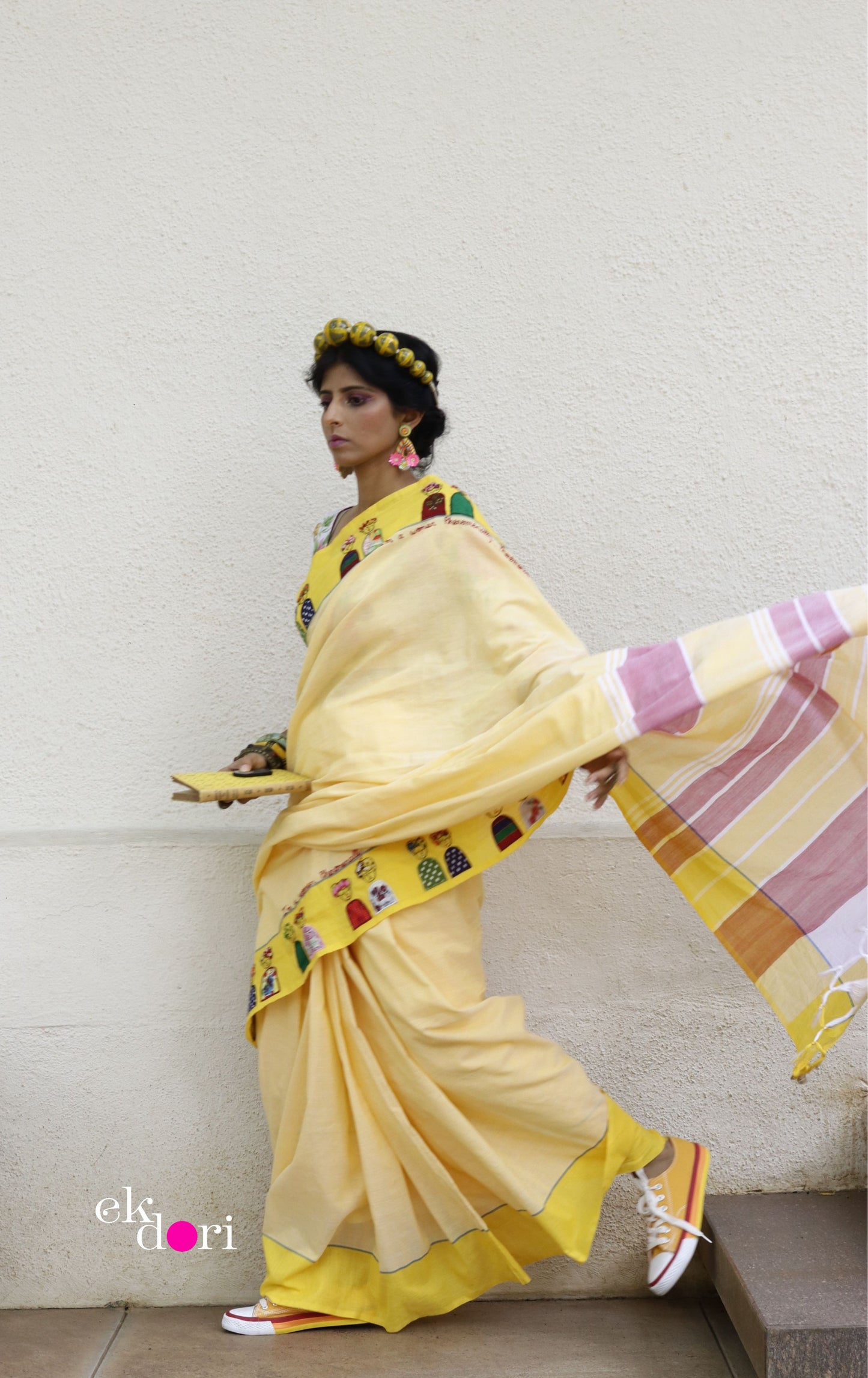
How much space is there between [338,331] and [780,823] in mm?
1352

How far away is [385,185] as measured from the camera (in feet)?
9.15

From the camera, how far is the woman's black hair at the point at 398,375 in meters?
2.35

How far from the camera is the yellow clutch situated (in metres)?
2.09

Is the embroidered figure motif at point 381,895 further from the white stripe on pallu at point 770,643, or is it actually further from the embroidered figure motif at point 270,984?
the white stripe on pallu at point 770,643

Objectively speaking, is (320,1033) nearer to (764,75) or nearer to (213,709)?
(213,709)

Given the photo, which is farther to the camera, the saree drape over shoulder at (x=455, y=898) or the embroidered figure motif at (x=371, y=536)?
the embroidered figure motif at (x=371, y=536)

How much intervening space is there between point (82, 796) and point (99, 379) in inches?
40.6

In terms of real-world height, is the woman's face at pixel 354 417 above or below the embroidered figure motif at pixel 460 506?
above

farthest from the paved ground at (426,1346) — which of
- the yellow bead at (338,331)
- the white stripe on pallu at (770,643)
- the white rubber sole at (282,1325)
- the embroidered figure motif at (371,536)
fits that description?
the yellow bead at (338,331)

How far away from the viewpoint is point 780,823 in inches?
87.8

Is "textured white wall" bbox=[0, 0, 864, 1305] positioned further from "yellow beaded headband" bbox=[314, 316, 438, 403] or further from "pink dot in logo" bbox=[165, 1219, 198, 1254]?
"pink dot in logo" bbox=[165, 1219, 198, 1254]

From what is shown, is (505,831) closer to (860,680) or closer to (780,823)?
(780,823)

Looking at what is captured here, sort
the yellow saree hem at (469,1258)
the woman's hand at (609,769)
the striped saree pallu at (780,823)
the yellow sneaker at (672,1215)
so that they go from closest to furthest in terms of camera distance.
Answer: the woman's hand at (609,769), the striped saree pallu at (780,823), the yellow saree hem at (469,1258), the yellow sneaker at (672,1215)

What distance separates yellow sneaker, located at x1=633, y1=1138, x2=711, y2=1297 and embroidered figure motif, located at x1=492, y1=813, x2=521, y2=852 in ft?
2.55
